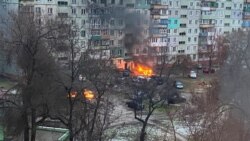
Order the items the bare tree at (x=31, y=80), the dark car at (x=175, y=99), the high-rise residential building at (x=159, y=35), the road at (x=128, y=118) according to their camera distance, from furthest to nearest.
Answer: the high-rise residential building at (x=159, y=35) < the dark car at (x=175, y=99) < the road at (x=128, y=118) < the bare tree at (x=31, y=80)

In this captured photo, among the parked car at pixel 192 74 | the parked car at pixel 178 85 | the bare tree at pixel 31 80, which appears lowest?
the parked car at pixel 178 85

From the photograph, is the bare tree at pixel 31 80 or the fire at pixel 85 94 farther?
the fire at pixel 85 94

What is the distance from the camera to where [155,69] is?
13289 millimetres

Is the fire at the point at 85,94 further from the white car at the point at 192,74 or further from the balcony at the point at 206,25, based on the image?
the balcony at the point at 206,25

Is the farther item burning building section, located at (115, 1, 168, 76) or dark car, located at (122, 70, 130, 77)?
dark car, located at (122, 70, 130, 77)

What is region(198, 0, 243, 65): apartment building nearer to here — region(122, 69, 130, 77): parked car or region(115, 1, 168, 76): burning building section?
region(115, 1, 168, 76): burning building section

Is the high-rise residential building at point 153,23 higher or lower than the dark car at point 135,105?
higher

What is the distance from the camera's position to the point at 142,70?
1344cm

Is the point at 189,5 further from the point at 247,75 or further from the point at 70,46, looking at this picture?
the point at 70,46

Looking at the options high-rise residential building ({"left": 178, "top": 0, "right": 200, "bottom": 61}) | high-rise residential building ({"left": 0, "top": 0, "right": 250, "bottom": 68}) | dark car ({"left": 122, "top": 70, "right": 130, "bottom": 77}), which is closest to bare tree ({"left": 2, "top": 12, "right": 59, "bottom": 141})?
high-rise residential building ({"left": 0, "top": 0, "right": 250, "bottom": 68})

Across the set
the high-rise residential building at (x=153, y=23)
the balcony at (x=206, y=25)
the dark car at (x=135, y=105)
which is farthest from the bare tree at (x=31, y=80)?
the balcony at (x=206, y=25)

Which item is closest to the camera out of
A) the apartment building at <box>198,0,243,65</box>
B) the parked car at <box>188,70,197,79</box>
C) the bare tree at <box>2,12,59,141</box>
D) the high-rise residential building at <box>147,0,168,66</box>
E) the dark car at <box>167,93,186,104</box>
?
the bare tree at <box>2,12,59,141</box>

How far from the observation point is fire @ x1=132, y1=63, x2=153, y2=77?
1301 cm

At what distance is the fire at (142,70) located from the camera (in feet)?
42.7
